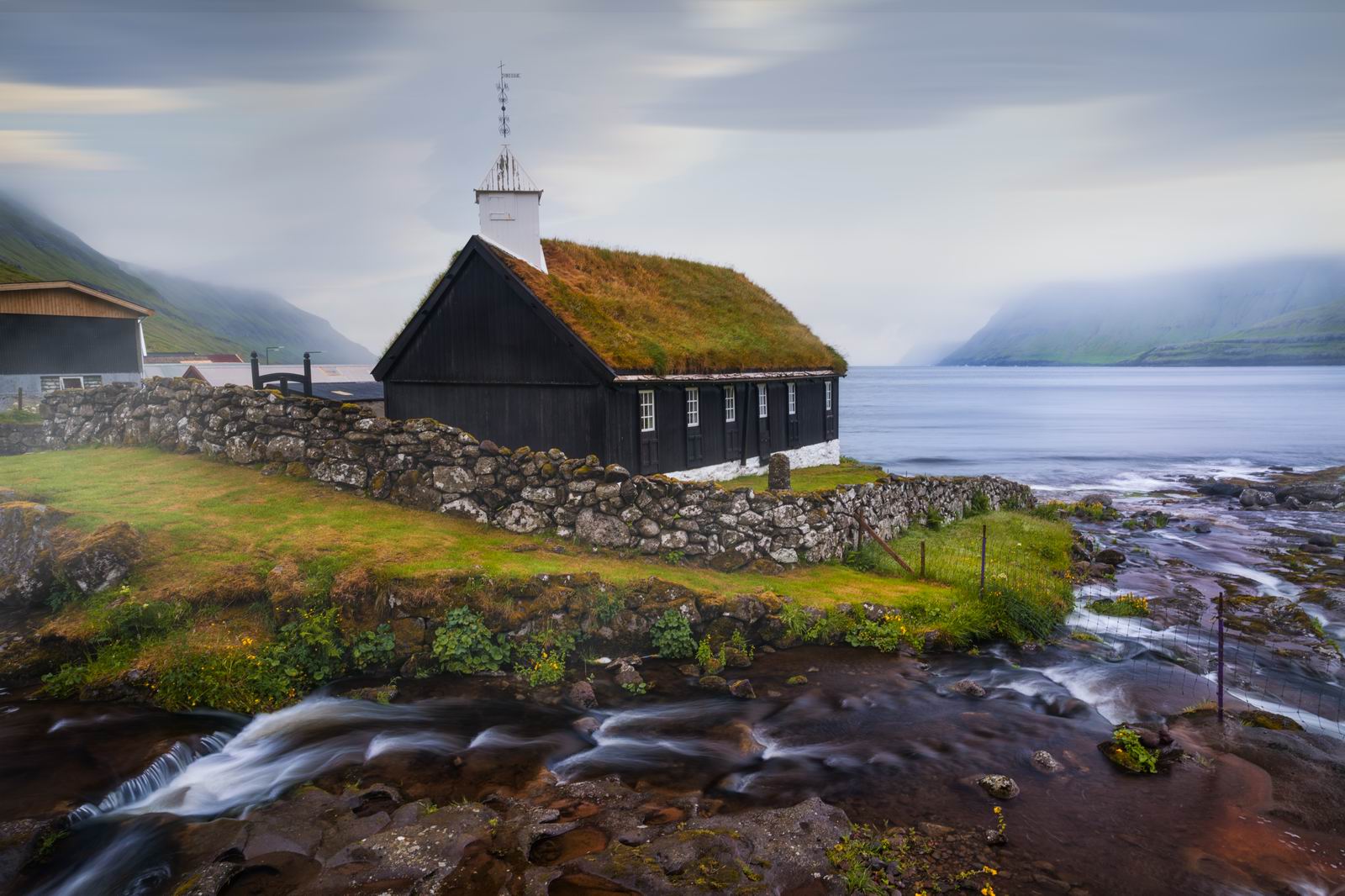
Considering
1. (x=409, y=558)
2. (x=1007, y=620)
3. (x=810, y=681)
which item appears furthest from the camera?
(x=1007, y=620)

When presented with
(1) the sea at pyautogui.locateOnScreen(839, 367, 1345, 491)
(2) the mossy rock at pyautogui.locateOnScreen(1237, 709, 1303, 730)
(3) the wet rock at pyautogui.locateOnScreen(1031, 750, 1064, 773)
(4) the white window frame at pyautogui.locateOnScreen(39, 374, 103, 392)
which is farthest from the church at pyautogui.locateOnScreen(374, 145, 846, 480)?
(1) the sea at pyautogui.locateOnScreen(839, 367, 1345, 491)

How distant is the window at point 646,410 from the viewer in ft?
83.7

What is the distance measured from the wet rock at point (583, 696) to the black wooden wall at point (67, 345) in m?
39.7

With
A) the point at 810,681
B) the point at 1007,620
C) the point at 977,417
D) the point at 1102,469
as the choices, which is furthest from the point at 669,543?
the point at 977,417

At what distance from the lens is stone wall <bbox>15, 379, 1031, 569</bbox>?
65.6 feet

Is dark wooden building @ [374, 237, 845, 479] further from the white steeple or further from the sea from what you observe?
the sea

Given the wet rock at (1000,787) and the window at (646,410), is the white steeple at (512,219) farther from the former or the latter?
the wet rock at (1000,787)

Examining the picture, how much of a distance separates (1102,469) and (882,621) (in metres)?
59.1

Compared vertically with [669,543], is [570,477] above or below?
above

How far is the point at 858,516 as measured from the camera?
74.4 feet

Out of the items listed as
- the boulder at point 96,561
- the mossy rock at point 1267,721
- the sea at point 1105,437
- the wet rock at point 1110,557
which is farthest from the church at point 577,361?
the sea at point 1105,437

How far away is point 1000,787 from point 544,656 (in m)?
8.99

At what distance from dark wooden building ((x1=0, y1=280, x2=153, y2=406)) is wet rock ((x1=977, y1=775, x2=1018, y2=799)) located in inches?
1709

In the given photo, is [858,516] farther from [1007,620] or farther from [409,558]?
[409,558]
